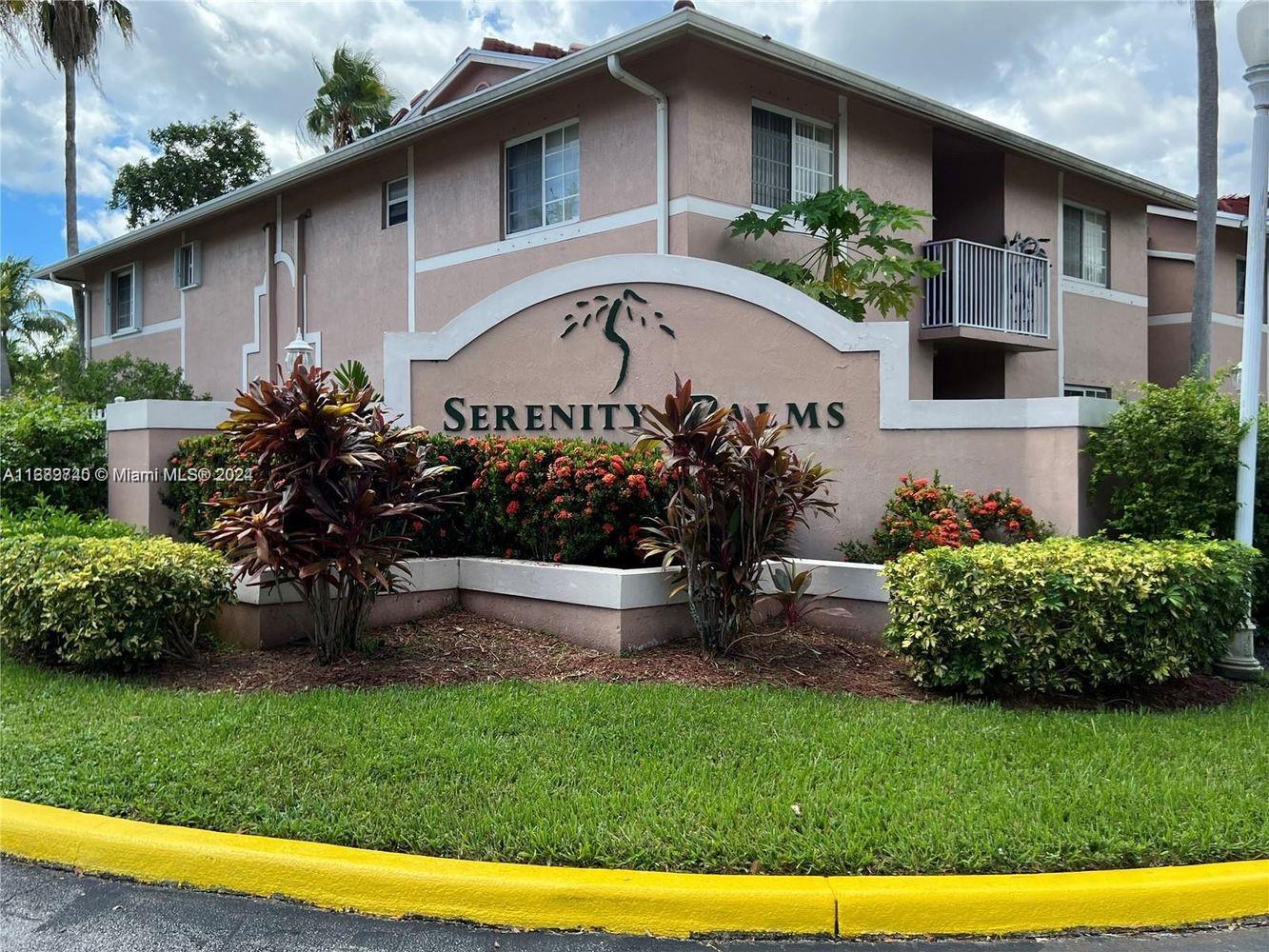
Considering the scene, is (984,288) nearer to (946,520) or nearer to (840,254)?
(840,254)

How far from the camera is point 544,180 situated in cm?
1358

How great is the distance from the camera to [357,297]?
16672 millimetres

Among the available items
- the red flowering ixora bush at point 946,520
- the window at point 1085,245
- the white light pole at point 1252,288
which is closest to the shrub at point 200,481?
the red flowering ixora bush at point 946,520

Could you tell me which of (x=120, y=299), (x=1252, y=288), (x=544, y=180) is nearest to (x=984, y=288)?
(x=544, y=180)

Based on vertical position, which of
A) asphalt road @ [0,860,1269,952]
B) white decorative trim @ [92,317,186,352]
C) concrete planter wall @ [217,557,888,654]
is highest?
white decorative trim @ [92,317,186,352]

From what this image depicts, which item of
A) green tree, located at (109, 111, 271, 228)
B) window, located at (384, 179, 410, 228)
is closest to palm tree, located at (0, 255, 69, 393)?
green tree, located at (109, 111, 271, 228)

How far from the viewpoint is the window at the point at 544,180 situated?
43.2 feet

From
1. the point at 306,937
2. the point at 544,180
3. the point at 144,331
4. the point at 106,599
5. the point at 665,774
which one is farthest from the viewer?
the point at 144,331

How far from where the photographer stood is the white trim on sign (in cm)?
1689

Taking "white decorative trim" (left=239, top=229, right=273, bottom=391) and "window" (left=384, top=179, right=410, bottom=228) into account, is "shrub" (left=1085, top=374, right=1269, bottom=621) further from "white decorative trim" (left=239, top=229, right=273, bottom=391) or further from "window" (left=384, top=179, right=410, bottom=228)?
"white decorative trim" (left=239, top=229, right=273, bottom=391)

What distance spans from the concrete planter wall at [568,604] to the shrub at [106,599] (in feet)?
1.22

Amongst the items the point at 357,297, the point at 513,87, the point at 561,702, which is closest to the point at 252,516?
the point at 561,702

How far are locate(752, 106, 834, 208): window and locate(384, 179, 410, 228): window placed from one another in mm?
6258

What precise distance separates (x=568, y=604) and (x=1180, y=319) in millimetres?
17366
